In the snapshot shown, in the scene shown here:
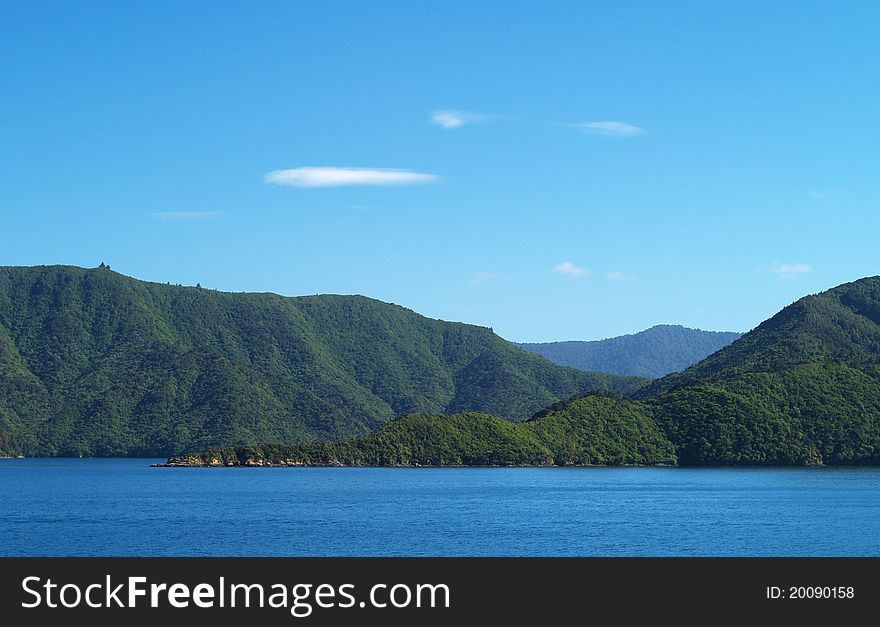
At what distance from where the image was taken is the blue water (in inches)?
3538

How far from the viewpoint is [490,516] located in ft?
405

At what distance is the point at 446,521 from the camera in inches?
4564

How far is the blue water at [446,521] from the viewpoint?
8988 centimetres
